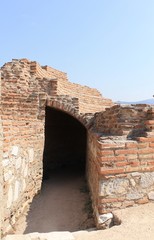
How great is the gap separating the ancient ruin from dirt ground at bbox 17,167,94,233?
0.95 feet

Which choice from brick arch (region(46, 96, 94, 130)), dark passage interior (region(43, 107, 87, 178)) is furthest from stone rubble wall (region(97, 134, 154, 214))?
dark passage interior (region(43, 107, 87, 178))

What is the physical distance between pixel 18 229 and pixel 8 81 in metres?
3.96

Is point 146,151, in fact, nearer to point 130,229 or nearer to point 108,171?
point 108,171

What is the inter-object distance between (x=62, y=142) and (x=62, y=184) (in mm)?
2754

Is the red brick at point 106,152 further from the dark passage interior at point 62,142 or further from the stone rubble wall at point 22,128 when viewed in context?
the dark passage interior at point 62,142

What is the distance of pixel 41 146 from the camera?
6.24 metres

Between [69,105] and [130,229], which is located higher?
[69,105]

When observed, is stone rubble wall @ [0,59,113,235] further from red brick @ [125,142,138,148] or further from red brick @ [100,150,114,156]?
red brick @ [125,142,138,148]

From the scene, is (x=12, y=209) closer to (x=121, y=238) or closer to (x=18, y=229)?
(x=18, y=229)

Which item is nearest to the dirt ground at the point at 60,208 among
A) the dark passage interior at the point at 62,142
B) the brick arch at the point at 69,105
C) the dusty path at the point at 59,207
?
the dusty path at the point at 59,207

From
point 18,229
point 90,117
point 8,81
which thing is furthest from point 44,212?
point 8,81

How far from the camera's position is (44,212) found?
16.5 ft

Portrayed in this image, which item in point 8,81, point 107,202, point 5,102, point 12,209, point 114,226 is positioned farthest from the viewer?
point 8,81

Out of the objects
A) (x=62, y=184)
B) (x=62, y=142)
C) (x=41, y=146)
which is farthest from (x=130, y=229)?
(x=62, y=142)
